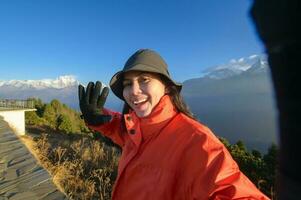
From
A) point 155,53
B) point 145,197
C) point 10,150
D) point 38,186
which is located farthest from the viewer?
point 10,150

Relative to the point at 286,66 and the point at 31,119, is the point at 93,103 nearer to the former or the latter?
the point at 286,66

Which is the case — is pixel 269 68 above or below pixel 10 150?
above

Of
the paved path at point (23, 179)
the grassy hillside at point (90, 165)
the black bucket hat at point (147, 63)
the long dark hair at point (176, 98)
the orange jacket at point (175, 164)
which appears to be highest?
the black bucket hat at point (147, 63)

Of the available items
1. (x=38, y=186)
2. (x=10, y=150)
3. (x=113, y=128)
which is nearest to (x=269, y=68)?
(x=113, y=128)

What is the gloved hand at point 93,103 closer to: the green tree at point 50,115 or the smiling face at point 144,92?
the smiling face at point 144,92

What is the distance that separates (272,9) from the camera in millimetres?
479

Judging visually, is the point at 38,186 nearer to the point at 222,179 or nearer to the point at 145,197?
the point at 145,197

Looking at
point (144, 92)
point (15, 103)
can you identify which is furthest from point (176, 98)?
point (15, 103)

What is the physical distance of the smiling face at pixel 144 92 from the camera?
204 cm

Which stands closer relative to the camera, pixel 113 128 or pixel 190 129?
pixel 190 129

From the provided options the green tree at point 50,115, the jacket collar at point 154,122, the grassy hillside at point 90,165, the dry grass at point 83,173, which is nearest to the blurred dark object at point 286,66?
the grassy hillside at point 90,165

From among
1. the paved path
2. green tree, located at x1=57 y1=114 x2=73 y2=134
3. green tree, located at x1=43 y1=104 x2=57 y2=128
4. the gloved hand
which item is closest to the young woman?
the gloved hand

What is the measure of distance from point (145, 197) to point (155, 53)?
2.89 feet

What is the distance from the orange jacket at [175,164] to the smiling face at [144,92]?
47mm
